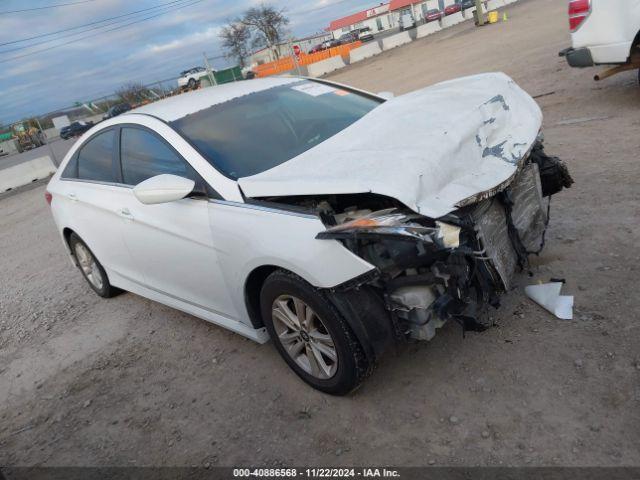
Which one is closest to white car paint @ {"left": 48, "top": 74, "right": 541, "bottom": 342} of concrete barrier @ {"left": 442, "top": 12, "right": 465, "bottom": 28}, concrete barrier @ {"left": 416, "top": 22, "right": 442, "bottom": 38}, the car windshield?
the car windshield

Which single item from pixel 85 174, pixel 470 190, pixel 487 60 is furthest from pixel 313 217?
pixel 487 60

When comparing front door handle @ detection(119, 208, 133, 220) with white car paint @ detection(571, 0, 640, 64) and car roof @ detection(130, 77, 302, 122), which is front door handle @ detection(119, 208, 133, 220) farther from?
white car paint @ detection(571, 0, 640, 64)

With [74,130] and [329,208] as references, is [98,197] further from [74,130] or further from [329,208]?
[74,130]

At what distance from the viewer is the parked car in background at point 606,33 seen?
6090 millimetres

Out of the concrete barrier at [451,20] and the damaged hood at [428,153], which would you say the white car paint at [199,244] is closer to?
the damaged hood at [428,153]

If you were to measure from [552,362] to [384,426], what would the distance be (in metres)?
0.98

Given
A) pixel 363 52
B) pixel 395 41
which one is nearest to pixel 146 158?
pixel 363 52

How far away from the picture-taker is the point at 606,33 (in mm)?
6312

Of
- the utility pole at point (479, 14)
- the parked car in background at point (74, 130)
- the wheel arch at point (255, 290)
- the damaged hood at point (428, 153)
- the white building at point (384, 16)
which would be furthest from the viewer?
the white building at point (384, 16)

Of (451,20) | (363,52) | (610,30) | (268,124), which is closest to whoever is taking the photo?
(268,124)

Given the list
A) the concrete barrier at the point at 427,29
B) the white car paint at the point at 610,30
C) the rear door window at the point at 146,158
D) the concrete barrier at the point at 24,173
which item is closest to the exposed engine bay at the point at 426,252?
the rear door window at the point at 146,158

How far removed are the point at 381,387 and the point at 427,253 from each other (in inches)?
39.0

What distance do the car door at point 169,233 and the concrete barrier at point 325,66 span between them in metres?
28.2

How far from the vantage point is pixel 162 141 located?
3514 mm
